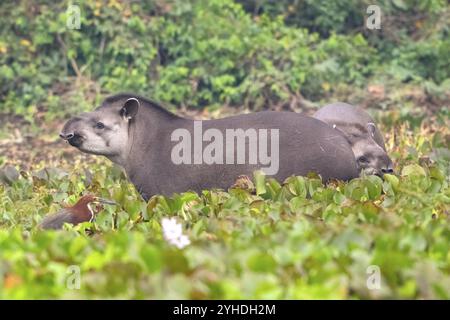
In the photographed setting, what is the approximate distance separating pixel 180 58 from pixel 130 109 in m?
7.09

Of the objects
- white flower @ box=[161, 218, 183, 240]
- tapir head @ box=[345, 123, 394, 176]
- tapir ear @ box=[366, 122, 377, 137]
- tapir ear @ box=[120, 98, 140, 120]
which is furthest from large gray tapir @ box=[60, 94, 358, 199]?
white flower @ box=[161, 218, 183, 240]

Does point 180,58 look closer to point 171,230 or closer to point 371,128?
point 371,128

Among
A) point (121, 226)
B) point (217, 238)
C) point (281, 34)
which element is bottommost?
point (217, 238)

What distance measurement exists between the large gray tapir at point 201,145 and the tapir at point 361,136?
1.59 feet

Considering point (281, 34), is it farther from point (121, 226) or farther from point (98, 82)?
point (121, 226)

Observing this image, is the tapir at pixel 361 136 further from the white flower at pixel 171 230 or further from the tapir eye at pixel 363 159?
the white flower at pixel 171 230

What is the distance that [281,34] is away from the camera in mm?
19234

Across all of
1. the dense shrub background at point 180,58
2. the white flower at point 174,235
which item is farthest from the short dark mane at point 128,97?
the dense shrub background at point 180,58

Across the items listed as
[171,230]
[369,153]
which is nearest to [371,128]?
[369,153]

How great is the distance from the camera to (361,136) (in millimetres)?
12047

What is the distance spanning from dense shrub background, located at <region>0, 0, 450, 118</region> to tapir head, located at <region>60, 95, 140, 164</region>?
247 inches

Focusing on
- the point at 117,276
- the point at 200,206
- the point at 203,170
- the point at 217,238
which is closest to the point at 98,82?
the point at 203,170

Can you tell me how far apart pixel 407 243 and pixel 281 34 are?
13.1 metres

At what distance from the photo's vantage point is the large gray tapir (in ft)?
35.5
